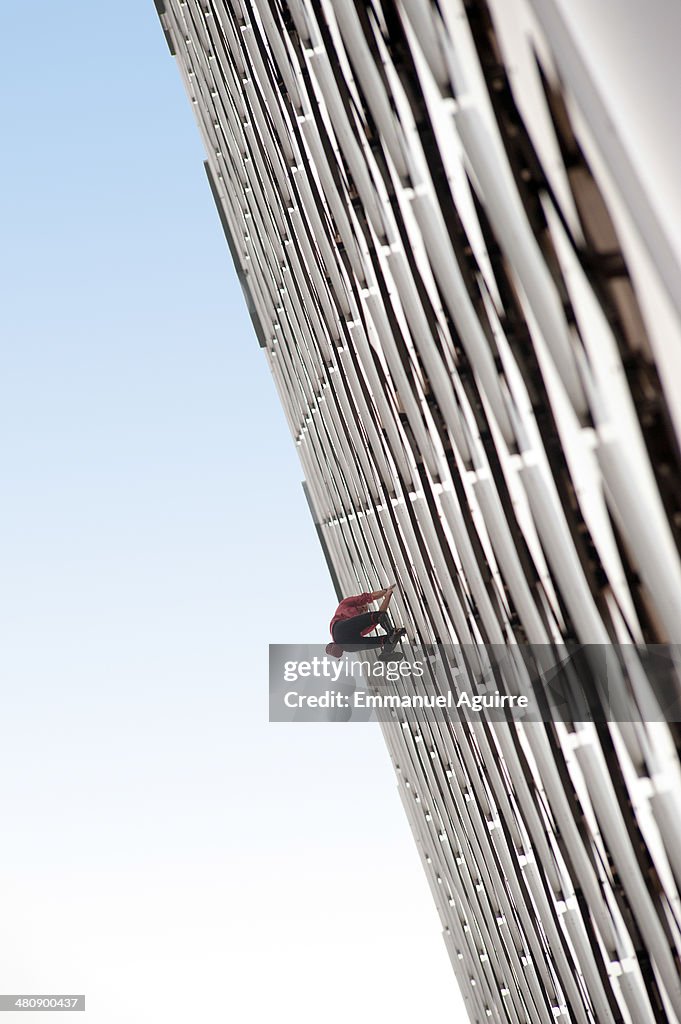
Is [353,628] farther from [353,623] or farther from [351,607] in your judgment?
[351,607]

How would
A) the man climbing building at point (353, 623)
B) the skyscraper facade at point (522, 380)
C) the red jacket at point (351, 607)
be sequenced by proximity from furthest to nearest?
the red jacket at point (351, 607) → the man climbing building at point (353, 623) → the skyscraper facade at point (522, 380)

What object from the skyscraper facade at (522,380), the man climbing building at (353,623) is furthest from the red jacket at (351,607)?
the skyscraper facade at (522,380)

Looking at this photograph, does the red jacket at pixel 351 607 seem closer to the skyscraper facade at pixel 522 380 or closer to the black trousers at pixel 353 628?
the black trousers at pixel 353 628

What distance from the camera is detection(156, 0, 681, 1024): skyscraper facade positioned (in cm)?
333

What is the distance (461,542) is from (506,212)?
5.80m

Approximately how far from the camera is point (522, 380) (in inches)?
222

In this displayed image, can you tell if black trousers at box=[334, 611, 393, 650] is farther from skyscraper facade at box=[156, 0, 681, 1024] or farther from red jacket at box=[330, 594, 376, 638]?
skyscraper facade at box=[156, 0, 681, 1024]

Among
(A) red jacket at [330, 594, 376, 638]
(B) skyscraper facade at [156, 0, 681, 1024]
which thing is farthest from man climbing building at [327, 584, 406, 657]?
(B) skyscraper facade at [156, 0, 681, 1024]

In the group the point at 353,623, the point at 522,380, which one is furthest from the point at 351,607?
the point at 522,380

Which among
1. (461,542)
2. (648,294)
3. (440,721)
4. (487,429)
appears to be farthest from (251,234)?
(648,294)

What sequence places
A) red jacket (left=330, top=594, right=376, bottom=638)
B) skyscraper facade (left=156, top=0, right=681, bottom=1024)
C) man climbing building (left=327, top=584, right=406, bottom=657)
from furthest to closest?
red jacket (left=330, top=594, right=376, bottom=638) < man climbing building (left=327, top=584, right=406, bottom=657) < skyscraper facade (left=156, top=0, right=681, bottom=1024)

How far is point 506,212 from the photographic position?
171 inches

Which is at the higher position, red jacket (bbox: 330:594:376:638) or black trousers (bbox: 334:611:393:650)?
red jacket (bbox: 330:594:376:638)

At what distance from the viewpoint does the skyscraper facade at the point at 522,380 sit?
10.9 feet
